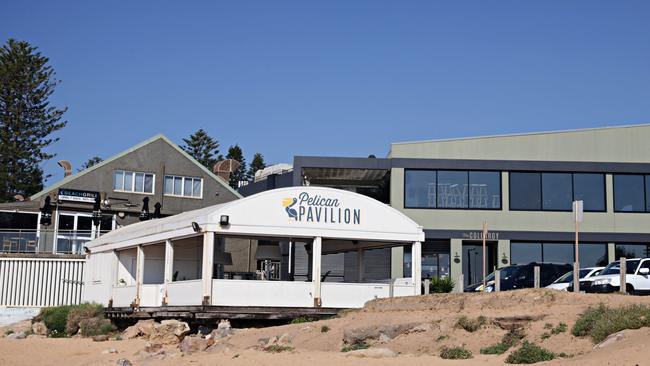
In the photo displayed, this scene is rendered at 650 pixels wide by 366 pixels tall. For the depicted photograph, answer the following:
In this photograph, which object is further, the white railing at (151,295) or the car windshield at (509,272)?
the car windshield at (509,272)

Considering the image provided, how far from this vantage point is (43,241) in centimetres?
4297

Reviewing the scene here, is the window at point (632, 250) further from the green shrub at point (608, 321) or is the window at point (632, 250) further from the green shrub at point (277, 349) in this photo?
the green shrub at point (277, 349)

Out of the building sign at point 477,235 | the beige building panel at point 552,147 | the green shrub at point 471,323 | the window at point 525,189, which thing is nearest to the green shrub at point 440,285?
the building sign at point 477,235

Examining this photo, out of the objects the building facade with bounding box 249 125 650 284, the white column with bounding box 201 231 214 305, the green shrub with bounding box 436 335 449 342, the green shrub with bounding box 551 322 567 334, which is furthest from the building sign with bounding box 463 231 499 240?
the green shrub with bounding box 551 322 567 334

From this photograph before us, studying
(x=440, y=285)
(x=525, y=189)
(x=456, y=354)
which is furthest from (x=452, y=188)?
(x=456, y=354)

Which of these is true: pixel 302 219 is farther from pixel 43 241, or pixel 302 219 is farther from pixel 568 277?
pixel 43 241

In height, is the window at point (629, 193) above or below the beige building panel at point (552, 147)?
below

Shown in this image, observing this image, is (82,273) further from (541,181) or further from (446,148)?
(541,181)

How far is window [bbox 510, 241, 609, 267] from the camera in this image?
44094mm

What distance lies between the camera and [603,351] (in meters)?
16.6

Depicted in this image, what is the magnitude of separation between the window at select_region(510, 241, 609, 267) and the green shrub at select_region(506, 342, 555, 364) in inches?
1044

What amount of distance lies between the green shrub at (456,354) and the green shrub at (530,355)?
110 centimetres

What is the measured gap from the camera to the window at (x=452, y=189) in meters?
44.2

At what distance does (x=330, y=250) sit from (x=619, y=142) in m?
17.7
